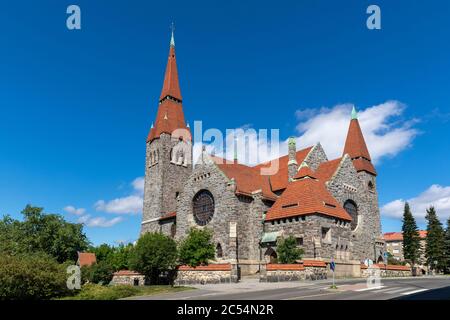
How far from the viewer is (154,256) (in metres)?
31.2

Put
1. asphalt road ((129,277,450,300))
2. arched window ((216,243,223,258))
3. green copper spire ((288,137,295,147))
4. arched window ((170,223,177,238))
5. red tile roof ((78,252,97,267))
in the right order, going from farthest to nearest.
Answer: red tile roof ((78,252,97,267)) → arched window ((170,223,177,238)) → green copper spire ((288,137,295,147)) → arched window ((216,243,223,258)) → asphalt road ((129,277,450,300))

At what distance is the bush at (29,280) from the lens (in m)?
20.7

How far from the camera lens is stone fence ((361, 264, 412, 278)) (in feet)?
109

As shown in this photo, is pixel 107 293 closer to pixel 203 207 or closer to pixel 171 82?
pixel 203 207

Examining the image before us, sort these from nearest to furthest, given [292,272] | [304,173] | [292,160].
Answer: [292,272] → [304,173] → [292,160]

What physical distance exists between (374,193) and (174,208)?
2589cm

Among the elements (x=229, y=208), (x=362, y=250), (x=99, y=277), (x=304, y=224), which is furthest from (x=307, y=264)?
(x=99, y=277)

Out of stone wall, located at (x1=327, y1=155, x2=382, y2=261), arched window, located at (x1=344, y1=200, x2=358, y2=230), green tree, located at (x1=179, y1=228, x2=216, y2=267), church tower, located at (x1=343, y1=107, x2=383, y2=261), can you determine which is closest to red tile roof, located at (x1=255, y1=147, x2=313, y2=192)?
stone wall, located at (x1=327, y1=155, x2=382, y2=261)

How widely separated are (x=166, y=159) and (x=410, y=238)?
1740 inches

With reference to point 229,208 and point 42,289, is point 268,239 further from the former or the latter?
point 42,289

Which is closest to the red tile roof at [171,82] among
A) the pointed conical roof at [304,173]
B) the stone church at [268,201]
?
the stone church at [268,201]

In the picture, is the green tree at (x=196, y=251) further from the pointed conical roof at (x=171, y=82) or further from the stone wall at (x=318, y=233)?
the pointed conical roof at (x=171, y=82)

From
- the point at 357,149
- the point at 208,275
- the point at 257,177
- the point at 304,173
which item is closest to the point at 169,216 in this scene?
the point at 257,177

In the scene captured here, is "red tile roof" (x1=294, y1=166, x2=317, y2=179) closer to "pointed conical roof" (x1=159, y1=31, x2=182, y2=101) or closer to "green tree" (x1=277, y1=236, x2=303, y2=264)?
"green tree" (x1=277, y1=236, x2=303, y2=264)
